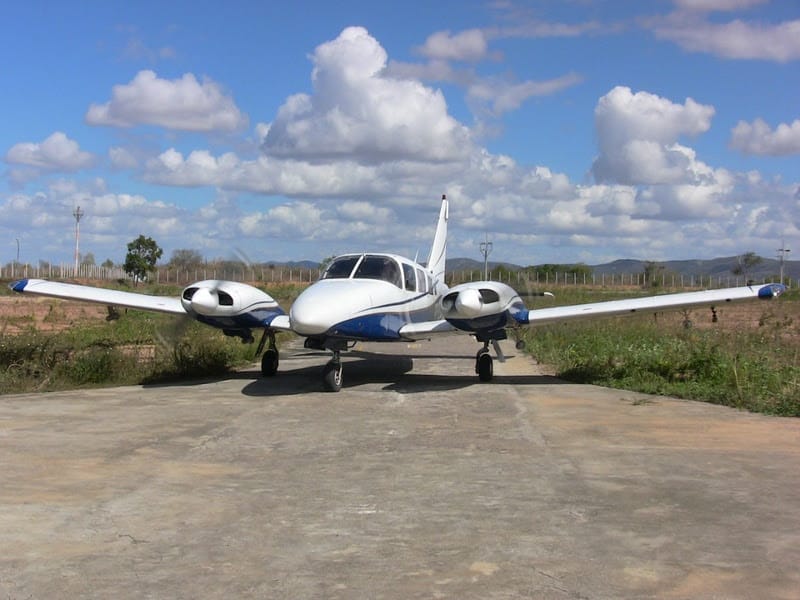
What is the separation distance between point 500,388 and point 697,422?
15.1ft

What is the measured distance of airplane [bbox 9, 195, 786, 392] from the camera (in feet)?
45.3

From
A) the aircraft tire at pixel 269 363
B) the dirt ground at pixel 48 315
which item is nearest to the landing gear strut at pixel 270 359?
the aircraft tire at pixel 269 363

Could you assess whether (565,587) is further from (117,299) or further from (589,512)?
(117,299)

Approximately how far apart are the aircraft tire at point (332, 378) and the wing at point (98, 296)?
3.66m

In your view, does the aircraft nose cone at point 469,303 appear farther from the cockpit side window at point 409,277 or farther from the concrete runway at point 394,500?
the concrete runway at point 394,500

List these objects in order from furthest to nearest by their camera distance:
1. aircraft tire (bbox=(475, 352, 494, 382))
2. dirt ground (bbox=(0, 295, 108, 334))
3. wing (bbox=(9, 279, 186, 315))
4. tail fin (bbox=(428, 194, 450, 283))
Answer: dirt ground (bbox=(0, 295, 108, 334)) < tail fin (bbox=(428, 194, 450, 283)) < wing (bbox=(9, 279, 186, 315)) < aircraft tire (bbox=(475, 352, 494, 382))

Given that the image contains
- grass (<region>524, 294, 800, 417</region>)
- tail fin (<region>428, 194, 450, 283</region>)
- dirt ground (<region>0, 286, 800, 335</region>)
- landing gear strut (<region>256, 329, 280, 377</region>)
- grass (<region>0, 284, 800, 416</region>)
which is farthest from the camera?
dirt ground (<region>0, 286, 800, 335</region>)

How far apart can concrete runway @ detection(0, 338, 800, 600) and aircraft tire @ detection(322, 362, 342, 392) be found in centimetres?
166

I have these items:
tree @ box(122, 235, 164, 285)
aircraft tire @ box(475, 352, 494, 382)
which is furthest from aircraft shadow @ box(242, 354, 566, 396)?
tree @ box(122, 235, 164, 285)

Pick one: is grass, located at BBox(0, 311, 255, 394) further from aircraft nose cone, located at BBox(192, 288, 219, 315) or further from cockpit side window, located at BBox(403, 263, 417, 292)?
cockpit side window, located at BBox(403, 263, 417, 292)

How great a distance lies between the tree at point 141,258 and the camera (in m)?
82.4

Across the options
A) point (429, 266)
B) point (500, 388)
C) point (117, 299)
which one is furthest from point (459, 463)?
point (429, 266)

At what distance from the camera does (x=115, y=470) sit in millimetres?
7773

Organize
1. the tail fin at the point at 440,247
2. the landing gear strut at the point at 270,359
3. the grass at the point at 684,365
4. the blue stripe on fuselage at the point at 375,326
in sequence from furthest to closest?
the tail fin at the point at 440,247
the landing gear strut at the point at 270,359
the blue stripe on fuselage at the point at 375,326
the grass at the point at 684,365
